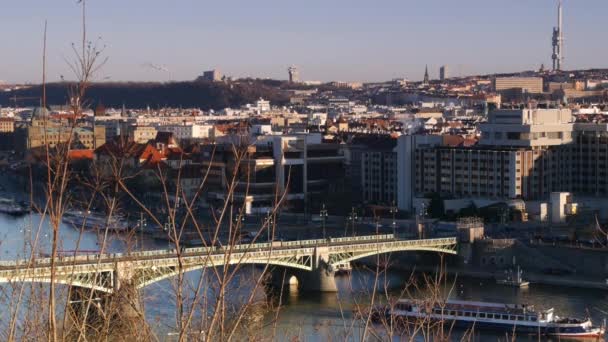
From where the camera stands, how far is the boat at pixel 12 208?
60.3 feet

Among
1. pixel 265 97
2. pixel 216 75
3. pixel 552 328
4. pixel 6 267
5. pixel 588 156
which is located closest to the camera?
pixel 6 267

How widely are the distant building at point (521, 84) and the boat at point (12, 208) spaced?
32.6 metres

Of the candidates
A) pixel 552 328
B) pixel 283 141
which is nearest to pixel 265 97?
pixel 283 141

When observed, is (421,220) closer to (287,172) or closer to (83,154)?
(287,172)

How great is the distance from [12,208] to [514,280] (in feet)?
30.8

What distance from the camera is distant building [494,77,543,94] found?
5166 cm

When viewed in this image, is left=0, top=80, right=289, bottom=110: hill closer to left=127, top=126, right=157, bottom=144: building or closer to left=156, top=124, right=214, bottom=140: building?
left=156, top=124, right=214, bottom=140: building

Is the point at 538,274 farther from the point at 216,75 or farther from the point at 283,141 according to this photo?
the point at 216,75

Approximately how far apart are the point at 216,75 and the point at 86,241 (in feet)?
166

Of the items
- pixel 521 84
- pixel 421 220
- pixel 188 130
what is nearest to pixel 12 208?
pixel 421 220

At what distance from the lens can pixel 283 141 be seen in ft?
60.3

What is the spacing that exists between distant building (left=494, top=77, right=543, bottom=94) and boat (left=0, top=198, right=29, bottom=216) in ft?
107

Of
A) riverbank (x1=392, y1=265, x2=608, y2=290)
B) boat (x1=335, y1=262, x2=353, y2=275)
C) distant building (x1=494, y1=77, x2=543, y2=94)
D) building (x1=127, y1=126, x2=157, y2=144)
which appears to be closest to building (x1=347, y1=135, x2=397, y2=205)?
riverbank (x1=392, y1=265, x2=608, y2=290)

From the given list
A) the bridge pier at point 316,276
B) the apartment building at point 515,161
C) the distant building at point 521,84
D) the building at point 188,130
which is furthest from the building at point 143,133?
the distant building at point 521,84
